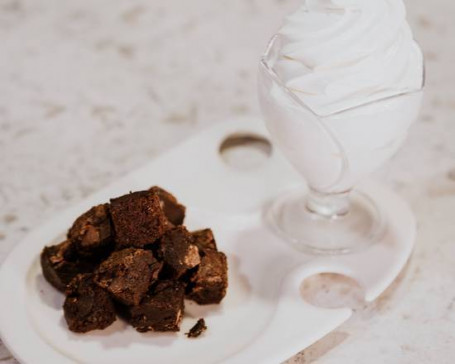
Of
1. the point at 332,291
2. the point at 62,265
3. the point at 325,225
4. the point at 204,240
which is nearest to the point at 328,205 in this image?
the point at 325,225

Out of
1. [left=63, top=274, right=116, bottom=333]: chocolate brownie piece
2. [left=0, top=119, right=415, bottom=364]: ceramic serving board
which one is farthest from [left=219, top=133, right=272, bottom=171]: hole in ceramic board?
[left=63, top=274, right=116, bottom=333]: chocolate brownie piece

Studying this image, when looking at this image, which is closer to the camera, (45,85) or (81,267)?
(81,267)

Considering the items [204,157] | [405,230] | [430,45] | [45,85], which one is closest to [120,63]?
[45,85]

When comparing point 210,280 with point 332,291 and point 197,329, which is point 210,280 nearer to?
point 197,329

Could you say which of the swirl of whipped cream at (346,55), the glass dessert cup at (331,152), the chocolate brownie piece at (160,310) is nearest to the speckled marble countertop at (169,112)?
the glass dessert cup at (331,152)

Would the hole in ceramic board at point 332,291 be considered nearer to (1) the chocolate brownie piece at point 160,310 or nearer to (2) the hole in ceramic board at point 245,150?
(1) the chocolate brownie piece at point 160,310

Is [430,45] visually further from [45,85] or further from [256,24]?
[45,85]

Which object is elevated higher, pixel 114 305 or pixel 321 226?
pixel 114 305
